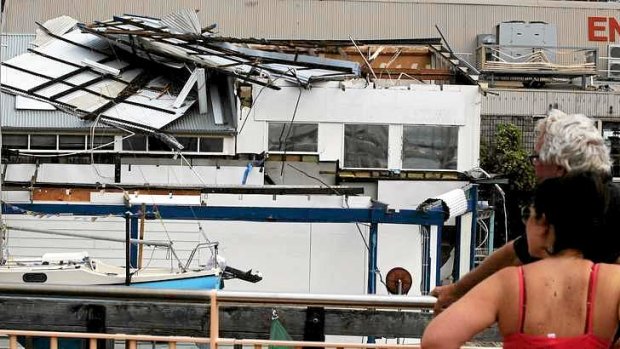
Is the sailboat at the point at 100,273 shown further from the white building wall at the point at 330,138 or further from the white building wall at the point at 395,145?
the white building wall at the point at 395,145

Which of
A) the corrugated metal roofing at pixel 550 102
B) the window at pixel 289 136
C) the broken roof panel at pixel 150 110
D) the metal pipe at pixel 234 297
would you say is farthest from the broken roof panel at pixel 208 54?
the metal pipe at pixel 234 297

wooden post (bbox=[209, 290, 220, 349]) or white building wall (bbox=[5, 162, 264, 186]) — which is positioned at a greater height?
white building wall (bbox=[5, 162, 264, 186])

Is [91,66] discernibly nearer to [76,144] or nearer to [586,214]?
[76,144]

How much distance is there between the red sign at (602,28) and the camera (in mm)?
33219

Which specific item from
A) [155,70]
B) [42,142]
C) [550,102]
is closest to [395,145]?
[155,70]

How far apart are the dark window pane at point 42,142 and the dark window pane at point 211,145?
10.6 feet

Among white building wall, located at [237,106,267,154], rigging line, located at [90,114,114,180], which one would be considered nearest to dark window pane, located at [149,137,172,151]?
rigging line, located at [90,114,114,180]

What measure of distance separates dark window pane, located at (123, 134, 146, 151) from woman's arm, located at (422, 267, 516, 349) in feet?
51.5

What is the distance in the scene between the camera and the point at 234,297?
4.38m

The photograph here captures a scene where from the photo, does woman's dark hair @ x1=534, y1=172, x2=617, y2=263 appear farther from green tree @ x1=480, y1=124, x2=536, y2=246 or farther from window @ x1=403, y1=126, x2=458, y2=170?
green tree @ x1=480, y1=124, x2=536, y2=246

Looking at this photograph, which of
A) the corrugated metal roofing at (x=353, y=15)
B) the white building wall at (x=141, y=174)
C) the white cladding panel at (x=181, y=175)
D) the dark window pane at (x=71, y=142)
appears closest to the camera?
the white building wall at (x=141, y=174)

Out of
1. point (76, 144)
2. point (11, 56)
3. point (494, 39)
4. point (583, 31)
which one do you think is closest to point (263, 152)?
point (76, 144)

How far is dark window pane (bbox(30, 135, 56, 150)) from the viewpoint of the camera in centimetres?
1828

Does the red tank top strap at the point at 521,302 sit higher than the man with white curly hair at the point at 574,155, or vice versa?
the man with white curly hair at the point at 574,155
